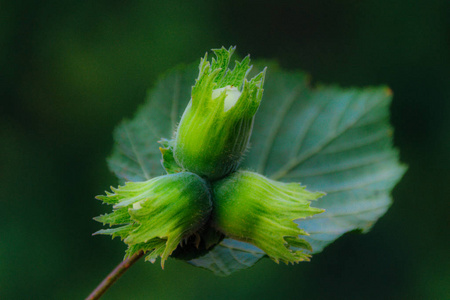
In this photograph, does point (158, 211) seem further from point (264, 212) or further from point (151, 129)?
point (151, 129)

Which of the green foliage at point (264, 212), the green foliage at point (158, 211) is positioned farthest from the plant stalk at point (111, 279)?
the green foliage at point (264, 212)

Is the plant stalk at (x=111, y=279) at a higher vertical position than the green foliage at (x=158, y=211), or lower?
lower

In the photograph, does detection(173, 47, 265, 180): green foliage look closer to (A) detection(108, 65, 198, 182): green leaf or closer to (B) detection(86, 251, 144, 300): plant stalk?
(B) detection(86, 251, 144, 300): plant stalk

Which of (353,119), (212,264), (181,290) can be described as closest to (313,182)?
(353,119)

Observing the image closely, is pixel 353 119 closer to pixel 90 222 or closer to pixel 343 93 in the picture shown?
pixel 343 93

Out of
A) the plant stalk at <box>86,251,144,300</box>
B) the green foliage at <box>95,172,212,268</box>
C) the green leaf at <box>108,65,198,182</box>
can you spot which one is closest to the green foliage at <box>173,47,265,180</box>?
the green foliage at <box>95,172,212,268</box>

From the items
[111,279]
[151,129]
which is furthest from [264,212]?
[151,129]

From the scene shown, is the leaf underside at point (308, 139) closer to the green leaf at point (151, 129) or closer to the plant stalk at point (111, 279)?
the green leaf at point (151, 129)

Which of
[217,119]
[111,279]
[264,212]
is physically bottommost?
[111,279]
